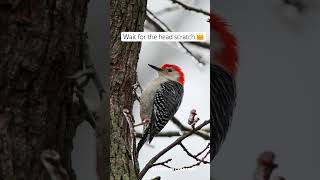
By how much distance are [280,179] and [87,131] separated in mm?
605

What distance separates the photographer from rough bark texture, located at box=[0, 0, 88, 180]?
0.93 m

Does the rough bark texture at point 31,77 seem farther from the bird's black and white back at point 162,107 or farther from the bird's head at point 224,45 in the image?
the bird's head at point 224,45

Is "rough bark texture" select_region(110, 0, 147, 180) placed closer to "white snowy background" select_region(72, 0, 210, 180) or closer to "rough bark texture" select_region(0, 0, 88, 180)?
"white snowy background" select_region(72, 0, 210, 180)

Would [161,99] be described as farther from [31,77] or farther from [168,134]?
[31,77]

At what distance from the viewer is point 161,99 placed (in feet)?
4.05

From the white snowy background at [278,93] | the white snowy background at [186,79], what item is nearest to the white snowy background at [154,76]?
the white snowy background at [186,79]

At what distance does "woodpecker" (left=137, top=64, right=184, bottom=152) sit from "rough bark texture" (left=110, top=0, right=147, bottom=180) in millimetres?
48

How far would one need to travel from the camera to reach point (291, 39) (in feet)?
4.31

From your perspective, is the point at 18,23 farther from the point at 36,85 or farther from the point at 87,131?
the point at 87,131

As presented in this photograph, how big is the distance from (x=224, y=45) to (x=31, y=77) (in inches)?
22.7

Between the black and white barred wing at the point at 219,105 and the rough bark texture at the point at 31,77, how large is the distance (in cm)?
45

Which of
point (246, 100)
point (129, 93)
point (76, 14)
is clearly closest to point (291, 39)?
point (246, 100)

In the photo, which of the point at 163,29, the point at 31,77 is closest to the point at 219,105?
the point at 163,29

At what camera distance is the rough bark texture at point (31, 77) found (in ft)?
3.06
